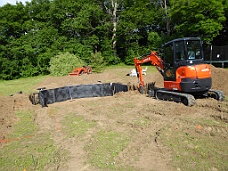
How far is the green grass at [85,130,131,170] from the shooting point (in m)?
4.85

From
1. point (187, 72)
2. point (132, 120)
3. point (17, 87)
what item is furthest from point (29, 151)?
point (17, 87)

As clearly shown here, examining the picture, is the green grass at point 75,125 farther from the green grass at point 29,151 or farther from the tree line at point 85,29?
the tree line at point 85,29

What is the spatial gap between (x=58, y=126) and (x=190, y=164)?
15.8 feet

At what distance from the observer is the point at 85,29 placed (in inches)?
1123

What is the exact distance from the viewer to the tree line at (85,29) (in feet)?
78.0

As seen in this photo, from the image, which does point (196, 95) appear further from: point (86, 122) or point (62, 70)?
point (62, 70)

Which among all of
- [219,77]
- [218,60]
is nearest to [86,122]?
[219,77]

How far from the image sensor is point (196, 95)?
10.0 metres

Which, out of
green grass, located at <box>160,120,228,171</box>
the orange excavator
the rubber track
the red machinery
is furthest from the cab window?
the red machinery

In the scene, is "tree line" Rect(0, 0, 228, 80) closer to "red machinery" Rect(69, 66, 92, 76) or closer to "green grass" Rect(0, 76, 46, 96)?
"red machinery" Rect(69, 66, 92, 76)

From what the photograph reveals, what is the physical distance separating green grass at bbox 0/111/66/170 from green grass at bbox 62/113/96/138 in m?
0.68

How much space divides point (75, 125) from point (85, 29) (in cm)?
2269

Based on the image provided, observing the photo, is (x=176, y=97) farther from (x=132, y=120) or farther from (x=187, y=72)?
(x=132, y=120)

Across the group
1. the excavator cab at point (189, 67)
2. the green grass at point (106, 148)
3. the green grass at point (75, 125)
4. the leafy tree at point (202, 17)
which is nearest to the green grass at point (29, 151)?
the green grass at point (75, 125)
